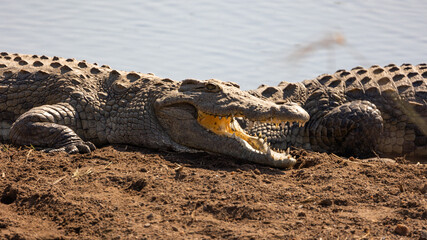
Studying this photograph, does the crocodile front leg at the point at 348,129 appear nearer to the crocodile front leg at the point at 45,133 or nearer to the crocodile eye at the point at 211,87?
the crocodile eye at the point at 211,87

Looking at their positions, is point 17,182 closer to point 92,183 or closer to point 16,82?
point 92,183

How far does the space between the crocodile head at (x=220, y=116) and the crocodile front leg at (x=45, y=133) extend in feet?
2.91

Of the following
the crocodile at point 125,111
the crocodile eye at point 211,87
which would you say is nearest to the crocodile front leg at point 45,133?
the crocodile at point 125,111

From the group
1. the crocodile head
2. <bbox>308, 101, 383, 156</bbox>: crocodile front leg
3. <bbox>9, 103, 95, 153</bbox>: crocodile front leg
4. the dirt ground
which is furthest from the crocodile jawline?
<bbox>308, 101, 383, 156</bbox>: crocodile front leg

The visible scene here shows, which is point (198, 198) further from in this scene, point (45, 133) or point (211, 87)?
point (45, 133)

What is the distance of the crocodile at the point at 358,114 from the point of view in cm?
686

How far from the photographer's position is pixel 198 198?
425 cm

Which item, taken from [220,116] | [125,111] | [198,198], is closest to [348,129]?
[220,116]

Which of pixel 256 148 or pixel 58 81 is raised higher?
pixel 58 81

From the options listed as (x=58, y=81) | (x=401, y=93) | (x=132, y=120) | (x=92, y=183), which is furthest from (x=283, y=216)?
(x=401, y=93)

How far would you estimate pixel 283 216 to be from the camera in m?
3.99

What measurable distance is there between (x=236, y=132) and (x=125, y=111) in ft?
3.89

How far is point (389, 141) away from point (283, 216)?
146 inches

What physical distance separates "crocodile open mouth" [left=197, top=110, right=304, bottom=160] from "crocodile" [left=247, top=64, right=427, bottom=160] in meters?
0.67
